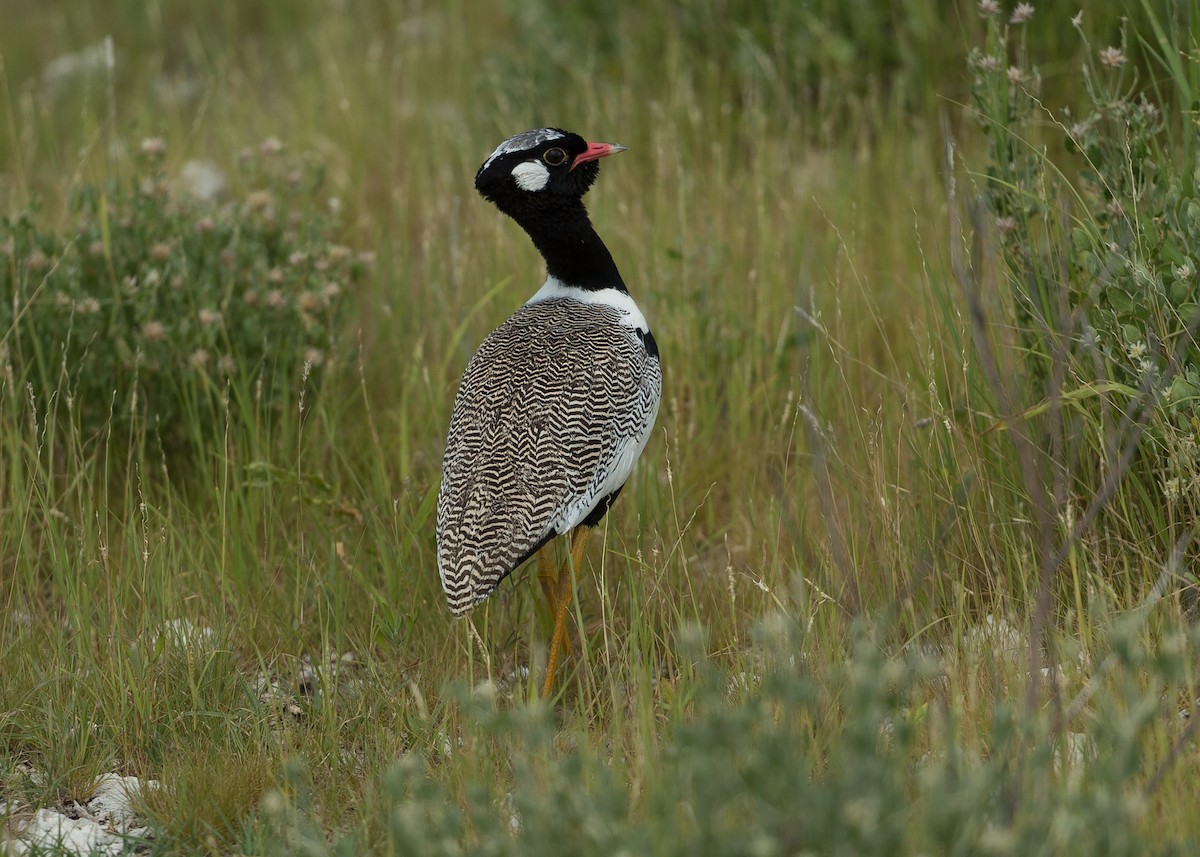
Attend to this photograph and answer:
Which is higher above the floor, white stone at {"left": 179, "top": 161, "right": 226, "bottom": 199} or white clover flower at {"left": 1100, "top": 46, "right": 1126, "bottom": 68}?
white clover flower at {"left": 1100, "top": 46, "right": 1126, "bottom": 68}

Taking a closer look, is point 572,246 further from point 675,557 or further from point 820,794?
point 820,794

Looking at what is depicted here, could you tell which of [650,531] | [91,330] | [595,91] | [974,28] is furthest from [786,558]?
[595,91]

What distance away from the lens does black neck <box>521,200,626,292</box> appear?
4.01m

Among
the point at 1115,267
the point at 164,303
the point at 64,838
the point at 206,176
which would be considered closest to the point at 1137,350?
the point at 1115,267

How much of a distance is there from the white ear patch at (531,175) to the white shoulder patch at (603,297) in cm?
29

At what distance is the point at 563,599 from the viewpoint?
3613 mm

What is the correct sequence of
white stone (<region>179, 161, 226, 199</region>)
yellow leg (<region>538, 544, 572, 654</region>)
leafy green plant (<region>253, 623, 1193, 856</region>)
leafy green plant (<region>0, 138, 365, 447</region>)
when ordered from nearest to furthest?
leafy green plant (<region>253, 623, 1193, 856</region>)
yellow leg (<region>538, 544, 572, 654</region>)
leafy green plant (<region>0, 138, 365, 447</region>)
white stone (<region>179, 161, 226, 199</region>)

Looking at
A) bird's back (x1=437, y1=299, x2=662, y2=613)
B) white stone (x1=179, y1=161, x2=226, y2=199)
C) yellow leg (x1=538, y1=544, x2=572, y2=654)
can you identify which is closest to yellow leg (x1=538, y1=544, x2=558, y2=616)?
yellow leg (x1=538, y1=544, x2=572, y2=654)

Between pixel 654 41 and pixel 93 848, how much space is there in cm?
478

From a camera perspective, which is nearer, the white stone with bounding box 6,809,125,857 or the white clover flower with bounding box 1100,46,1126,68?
the white stone with bounding box 6,809,125,857

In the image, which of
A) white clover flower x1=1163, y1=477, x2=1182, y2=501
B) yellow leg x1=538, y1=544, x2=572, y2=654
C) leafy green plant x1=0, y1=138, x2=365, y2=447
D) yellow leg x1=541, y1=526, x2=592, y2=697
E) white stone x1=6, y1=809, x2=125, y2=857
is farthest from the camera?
leafy green plant x1=0, y1=138, x2=365, y2=447

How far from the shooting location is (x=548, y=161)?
3.96 meters

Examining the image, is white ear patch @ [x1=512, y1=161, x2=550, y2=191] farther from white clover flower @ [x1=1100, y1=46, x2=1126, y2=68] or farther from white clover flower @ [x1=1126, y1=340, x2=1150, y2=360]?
white clover flower @ [x1=1126, y1=340, x2=1150, y2=360]

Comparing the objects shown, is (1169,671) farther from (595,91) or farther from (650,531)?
(595,91)
